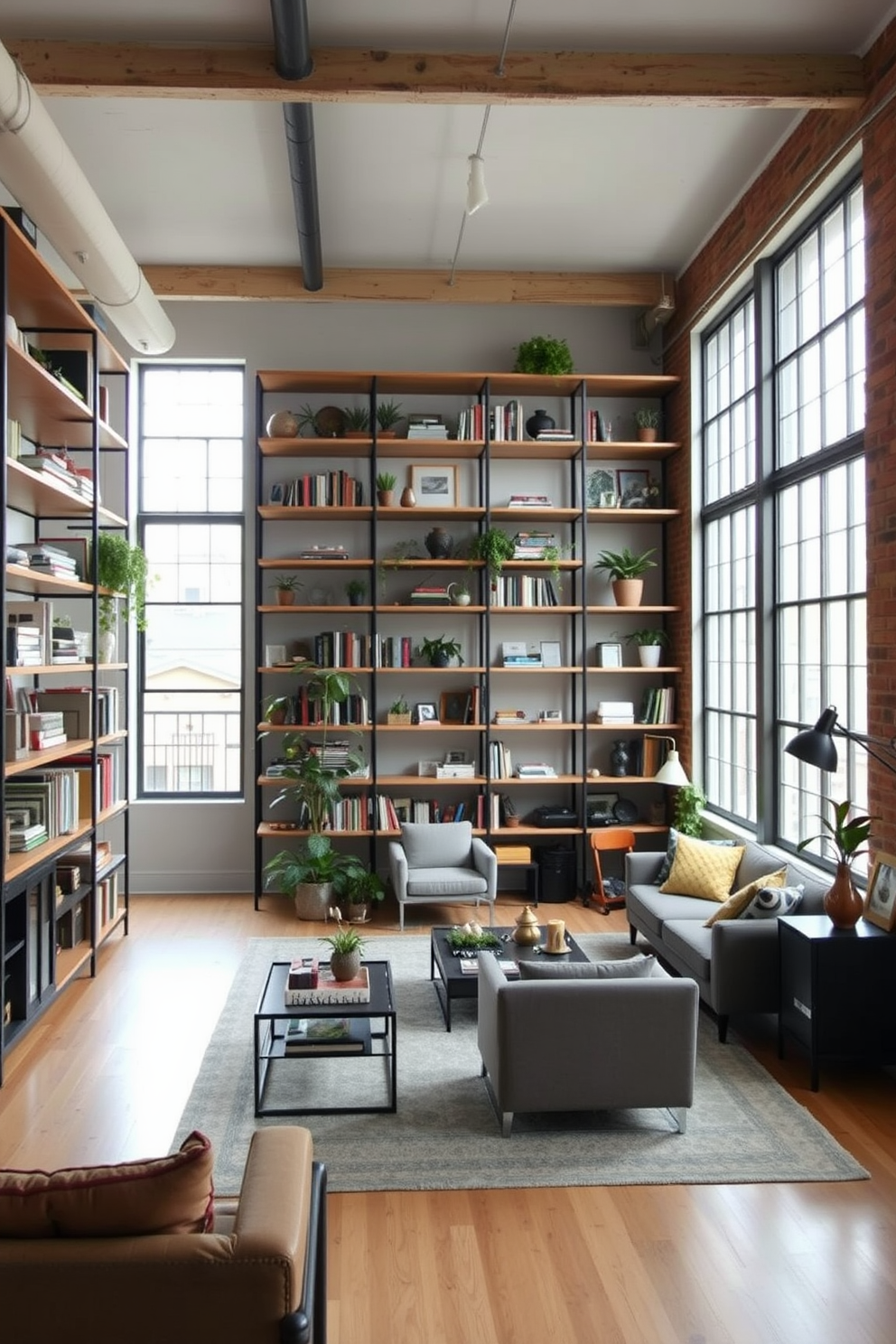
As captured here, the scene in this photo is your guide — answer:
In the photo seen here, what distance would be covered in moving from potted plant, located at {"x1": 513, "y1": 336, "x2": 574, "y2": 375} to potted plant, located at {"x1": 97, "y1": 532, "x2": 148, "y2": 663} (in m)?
3.14

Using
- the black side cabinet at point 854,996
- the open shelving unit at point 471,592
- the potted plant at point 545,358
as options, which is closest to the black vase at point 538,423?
the open shelving unit at point 471,592

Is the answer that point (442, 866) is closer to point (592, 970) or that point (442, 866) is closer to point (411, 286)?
point (592, 970)

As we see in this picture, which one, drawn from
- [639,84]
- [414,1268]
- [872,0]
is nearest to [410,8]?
[639,84]

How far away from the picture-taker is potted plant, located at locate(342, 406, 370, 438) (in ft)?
23.5

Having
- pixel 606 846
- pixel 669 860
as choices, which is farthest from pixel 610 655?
pixel 669 860

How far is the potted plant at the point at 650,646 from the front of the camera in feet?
24.1

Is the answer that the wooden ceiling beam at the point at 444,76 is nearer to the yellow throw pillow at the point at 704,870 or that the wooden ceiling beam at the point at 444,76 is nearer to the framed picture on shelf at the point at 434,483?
the framed picture on shelf at the point at 434,483

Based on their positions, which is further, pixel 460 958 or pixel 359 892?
pixel 359 892

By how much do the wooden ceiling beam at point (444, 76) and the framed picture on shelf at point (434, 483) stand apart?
3.16 metres

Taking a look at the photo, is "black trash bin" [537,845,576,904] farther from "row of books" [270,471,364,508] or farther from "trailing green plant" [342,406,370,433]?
"trailing green plant" [342,406,370,433]

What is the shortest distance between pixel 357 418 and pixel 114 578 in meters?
2.25

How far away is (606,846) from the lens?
7004 millimetres

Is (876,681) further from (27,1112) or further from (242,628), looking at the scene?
(242,628)

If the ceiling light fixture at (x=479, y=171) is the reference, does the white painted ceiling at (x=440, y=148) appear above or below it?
above
